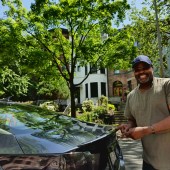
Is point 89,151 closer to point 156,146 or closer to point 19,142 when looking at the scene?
point 19,142

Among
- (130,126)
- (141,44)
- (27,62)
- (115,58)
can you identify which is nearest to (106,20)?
(115,58)

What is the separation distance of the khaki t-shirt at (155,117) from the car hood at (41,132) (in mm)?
327

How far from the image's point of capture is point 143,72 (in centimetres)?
312

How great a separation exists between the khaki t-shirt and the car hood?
327mm

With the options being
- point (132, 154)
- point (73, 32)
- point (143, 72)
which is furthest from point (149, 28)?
point (143, 72)

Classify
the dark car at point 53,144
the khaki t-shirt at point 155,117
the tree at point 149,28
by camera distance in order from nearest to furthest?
the dark car at point 53,144, the khaki t-shirt at point 155,117, the tree at point 149,28

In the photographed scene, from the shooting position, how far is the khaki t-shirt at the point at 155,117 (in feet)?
10.0

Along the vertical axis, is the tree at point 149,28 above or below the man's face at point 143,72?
above

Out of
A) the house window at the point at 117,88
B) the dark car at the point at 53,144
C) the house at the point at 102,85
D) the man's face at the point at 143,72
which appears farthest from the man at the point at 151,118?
the house window at the point at 117,88

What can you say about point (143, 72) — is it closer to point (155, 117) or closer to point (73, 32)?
point (155, 117)

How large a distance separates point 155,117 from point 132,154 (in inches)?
261

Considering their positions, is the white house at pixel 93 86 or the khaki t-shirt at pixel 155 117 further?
the white house at pixel 93 86

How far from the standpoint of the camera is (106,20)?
57.8 ft

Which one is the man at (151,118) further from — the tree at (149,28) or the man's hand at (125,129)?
the tree at (149,28)
